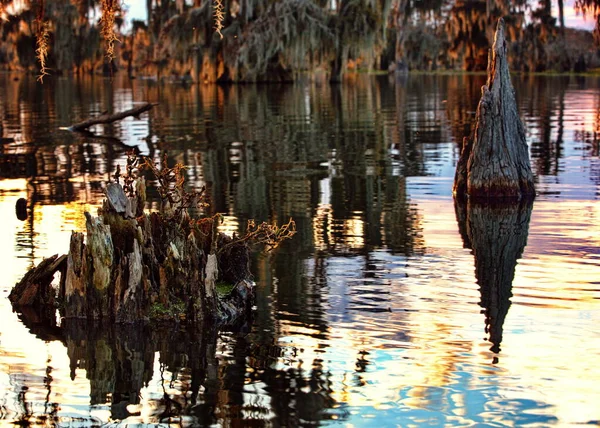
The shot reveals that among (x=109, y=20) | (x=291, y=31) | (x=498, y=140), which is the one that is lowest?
(x=498, y=140)

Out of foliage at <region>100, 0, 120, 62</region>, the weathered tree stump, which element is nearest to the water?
the weathered tree stump

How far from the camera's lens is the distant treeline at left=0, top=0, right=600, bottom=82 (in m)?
57.4

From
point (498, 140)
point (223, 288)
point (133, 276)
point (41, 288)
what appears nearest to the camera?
point (133, 276)

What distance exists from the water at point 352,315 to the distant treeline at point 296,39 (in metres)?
14.2

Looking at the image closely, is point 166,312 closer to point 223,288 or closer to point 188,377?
point 223,288

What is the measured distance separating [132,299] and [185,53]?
52856 mm

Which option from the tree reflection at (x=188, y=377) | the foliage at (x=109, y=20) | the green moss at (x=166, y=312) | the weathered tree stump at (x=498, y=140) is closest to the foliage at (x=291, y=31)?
the weathered tree stump at (x=498, y=140)

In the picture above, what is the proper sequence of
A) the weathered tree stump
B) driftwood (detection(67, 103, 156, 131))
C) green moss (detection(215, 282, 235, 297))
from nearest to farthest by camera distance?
green moss (detection(215, 282, 235, 297)) < the weathered tree stump < driftwood (detection(67, 103, 156, 131))

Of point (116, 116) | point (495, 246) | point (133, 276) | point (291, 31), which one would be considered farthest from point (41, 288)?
point (291, 31)

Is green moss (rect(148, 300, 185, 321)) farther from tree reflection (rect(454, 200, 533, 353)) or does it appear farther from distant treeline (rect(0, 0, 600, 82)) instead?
distant treeline (rect(0, 0, 600, 82))

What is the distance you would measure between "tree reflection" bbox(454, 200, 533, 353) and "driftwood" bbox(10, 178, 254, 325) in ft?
7.78

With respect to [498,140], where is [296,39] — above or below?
above

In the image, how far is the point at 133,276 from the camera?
9.83 m

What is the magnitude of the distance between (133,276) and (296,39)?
48.1 metres
